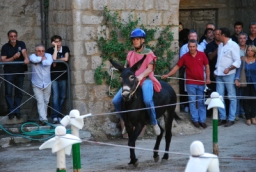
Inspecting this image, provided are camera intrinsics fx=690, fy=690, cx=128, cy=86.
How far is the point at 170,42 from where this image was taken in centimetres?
1432

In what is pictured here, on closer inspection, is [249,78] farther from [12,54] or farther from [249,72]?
[12,54]

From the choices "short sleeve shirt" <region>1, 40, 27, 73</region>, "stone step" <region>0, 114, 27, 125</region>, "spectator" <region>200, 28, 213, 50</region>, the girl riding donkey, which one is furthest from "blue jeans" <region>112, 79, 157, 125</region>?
"spectator" <region>200, 28, 213, 50</region>

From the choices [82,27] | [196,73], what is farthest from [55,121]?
[196,73]

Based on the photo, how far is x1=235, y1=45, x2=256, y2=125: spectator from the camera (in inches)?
557

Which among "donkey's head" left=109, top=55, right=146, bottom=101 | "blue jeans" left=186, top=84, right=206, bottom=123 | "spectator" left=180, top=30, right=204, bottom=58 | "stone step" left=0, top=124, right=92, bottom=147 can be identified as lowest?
"stone step" left=0, top=124, right=92, bottom=147

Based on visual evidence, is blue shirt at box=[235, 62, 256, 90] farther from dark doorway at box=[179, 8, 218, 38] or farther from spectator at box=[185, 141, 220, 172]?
spectator at box=[185, 141, 220, 172]

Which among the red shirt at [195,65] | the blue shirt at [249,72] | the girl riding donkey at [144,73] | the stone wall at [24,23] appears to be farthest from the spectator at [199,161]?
the stone wall at [24,23]

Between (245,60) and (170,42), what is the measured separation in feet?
5.22

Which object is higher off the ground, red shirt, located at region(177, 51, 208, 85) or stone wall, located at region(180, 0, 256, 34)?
stone wall, located at region(180, 0, 256, 34)

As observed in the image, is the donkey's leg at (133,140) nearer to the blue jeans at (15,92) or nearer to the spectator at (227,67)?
the blue jeans at (15,92)

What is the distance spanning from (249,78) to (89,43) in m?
3.38

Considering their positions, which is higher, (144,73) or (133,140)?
(144,73)

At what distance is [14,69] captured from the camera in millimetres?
13570

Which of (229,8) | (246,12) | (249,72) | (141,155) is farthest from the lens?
(229,8)
